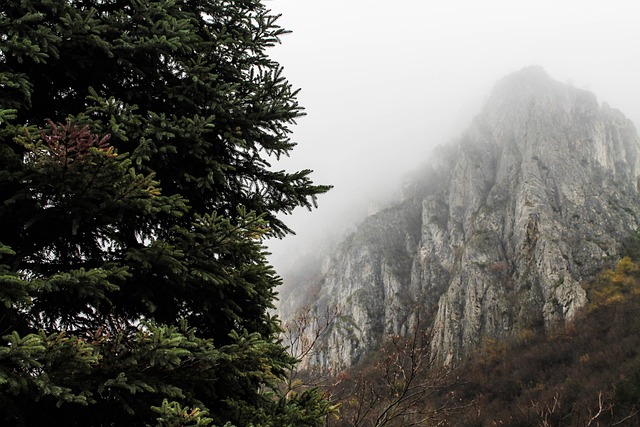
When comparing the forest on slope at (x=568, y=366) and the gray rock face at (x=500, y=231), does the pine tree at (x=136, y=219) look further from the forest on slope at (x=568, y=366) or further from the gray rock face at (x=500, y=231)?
the gray rock face at (x=500, y=231)

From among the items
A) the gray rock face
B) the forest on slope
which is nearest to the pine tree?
the forest on slope

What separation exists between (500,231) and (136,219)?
82.8 metres

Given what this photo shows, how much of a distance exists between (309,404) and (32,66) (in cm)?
414

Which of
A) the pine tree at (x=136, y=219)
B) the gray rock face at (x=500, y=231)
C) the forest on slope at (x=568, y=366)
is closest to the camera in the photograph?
the pine tree at (x=136, y=219)

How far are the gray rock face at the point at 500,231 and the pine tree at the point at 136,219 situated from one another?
167 feet

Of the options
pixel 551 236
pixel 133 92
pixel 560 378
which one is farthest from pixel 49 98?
pixel 551 236

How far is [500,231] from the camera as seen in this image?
77.2 metres

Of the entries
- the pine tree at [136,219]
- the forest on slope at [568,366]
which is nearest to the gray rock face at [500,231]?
the forest on slope at [568,366]

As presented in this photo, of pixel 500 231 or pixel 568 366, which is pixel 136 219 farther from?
pixel 500 231

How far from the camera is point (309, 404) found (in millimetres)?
3848

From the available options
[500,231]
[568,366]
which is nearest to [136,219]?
[568,366]

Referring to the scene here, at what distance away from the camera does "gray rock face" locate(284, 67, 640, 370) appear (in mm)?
64625

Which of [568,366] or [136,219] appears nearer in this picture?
[136,219]

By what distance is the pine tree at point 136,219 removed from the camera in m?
2.52
